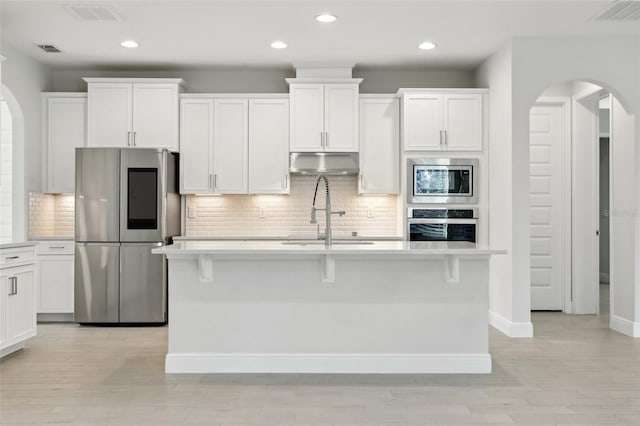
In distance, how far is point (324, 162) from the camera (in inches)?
245

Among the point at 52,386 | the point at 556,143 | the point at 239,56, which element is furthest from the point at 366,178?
the point at 52,386

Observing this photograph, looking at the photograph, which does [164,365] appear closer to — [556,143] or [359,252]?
[359,252]

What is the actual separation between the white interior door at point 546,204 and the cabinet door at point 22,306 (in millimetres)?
5307

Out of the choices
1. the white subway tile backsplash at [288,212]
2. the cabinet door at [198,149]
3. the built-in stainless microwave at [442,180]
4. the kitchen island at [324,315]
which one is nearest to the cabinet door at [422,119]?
the built-in stainless microwave at [442,180]

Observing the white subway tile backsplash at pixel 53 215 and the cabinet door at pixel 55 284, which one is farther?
the white subway tile backsplash at pixel 53 215

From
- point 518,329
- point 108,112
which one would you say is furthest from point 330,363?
point 108,112

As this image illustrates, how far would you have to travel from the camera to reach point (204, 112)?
20.8ft

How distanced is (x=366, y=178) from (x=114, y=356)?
3222mm

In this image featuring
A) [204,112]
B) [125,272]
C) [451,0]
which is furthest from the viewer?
[204,112]

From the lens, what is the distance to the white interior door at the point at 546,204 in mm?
6637

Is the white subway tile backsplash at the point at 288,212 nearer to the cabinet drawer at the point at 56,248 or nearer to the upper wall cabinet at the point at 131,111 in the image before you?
the upper wall cabinet at the point at 131,111

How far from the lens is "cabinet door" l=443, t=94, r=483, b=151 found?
6117 mm

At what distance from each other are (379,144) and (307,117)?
864mm

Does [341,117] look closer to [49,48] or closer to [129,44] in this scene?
[129,44]
